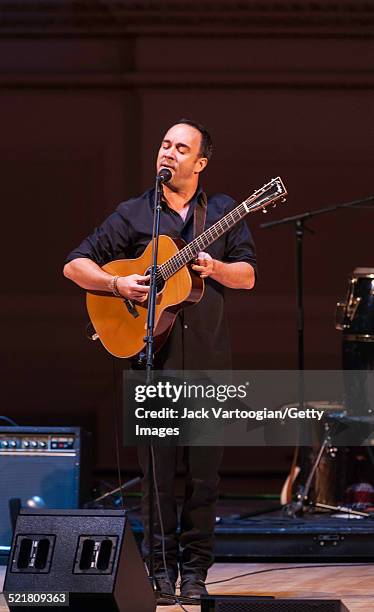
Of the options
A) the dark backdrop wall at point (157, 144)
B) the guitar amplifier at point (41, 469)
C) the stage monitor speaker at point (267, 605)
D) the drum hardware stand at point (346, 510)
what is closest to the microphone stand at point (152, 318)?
the stage monitor speaker at point (267, 605)

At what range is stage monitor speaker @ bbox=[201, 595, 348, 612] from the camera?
12.3 ft

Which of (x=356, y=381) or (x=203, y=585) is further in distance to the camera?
(x=356, y=381)

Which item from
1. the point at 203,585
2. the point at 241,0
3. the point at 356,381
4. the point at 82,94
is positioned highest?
the point at 241,0

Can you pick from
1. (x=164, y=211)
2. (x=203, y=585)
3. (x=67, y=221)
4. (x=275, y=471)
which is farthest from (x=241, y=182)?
(x=203, y=585)

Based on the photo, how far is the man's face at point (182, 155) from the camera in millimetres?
4559

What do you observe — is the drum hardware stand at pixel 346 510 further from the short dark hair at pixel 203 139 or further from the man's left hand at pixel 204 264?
the short dark hair at pixel 203 139

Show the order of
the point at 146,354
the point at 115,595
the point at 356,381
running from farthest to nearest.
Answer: the point at 356,381 → the point at 146,354 → the point at 115,595

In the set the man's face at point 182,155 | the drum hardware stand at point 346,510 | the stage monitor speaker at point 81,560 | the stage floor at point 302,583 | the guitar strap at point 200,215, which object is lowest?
the stage floor at point 302,583

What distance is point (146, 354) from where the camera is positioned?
4133 mm

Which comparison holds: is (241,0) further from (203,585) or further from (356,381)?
(203,585)

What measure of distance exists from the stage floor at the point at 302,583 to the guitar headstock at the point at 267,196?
4.93 feet

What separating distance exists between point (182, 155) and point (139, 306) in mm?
604

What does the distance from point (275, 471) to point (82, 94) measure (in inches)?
104

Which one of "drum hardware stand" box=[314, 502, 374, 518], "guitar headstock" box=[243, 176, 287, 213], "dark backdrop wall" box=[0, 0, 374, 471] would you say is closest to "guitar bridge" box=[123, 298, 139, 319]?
"guitar headstock" box=[243, 176, 287, 213]
